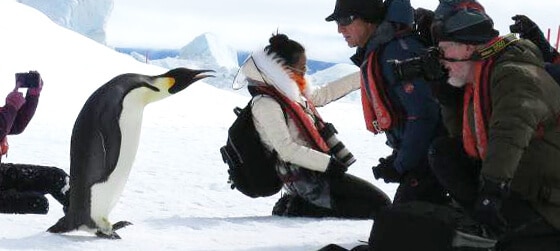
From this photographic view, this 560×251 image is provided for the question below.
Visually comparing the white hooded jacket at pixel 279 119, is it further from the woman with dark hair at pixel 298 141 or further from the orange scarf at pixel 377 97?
the orange scarf at pixel 377 97

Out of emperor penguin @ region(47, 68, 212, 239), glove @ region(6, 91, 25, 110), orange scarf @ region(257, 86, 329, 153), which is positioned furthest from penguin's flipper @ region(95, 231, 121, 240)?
orange scarf @ region(257, 86, 329, 153)

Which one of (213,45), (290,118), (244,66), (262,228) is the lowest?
(213,45)

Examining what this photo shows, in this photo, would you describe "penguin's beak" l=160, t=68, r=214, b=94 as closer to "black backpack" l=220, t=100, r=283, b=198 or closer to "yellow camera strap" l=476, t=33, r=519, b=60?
"black backpack" l=220, t=100, r=283, b=198

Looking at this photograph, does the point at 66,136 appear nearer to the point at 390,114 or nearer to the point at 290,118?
the point at 290,118

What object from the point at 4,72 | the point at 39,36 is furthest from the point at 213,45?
the point at 4,72

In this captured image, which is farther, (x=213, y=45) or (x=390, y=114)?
Result: (x=213, y=45)

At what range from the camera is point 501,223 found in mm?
2543

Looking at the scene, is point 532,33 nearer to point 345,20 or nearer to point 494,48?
point 345,20

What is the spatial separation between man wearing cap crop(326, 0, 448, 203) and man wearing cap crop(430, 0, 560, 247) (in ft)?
1.78

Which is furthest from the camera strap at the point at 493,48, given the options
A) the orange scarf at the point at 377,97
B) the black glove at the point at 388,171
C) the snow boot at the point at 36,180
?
the snow boot at the point at 36,180

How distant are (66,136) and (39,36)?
11795 millimetres

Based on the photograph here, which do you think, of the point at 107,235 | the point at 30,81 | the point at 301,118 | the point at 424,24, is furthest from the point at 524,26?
the point at 30,81

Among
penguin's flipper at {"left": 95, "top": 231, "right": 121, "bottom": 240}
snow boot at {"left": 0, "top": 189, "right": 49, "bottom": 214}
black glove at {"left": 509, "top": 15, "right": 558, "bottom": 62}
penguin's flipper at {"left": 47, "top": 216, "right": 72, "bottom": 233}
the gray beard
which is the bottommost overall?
snow boot at {"left": 0, "top": 189, "right": 49, "bottom": 214}

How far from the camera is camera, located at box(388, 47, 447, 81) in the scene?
2.92 metres
